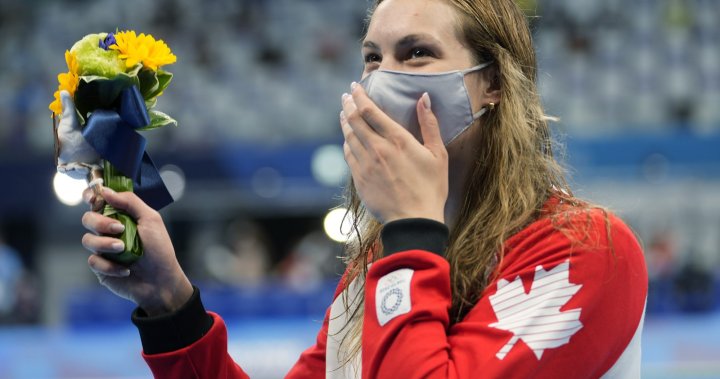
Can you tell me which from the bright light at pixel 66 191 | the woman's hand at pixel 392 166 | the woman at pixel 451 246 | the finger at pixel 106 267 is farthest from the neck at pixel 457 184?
the bright light at pixel 66 191

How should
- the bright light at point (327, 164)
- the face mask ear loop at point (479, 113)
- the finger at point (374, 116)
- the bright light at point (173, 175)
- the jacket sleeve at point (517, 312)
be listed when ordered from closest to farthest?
the jacket sleeve at point (517, 312), the finger at point (374, 116), the face mask ear loop at point (479, 113), the bright light at point (327, 164), the bright light at point (173, 175)


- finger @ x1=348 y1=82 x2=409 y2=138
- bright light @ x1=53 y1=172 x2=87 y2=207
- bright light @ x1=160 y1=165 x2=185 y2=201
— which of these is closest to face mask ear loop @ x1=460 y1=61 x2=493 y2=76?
finger @ x1=348 y1=82 x2=409 y2=138

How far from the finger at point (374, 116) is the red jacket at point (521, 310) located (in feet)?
0.52

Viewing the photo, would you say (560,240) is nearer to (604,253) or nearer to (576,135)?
(604,253)

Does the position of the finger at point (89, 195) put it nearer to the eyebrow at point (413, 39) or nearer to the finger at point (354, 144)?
the finger at point (354, 144)

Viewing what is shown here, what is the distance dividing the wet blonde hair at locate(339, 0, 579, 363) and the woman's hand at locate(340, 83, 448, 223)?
186 millimetres

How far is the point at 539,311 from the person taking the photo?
160 centimetres

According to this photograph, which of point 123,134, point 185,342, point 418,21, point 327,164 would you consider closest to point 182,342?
point 185,342

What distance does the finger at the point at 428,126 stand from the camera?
170 cm

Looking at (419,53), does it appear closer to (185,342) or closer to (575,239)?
(575,239)

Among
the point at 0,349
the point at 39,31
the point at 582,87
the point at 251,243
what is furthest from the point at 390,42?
the point at 39,31

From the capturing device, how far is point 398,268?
63.2 inches

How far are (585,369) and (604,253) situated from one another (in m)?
0.18

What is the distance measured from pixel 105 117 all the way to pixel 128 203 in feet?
0.49
